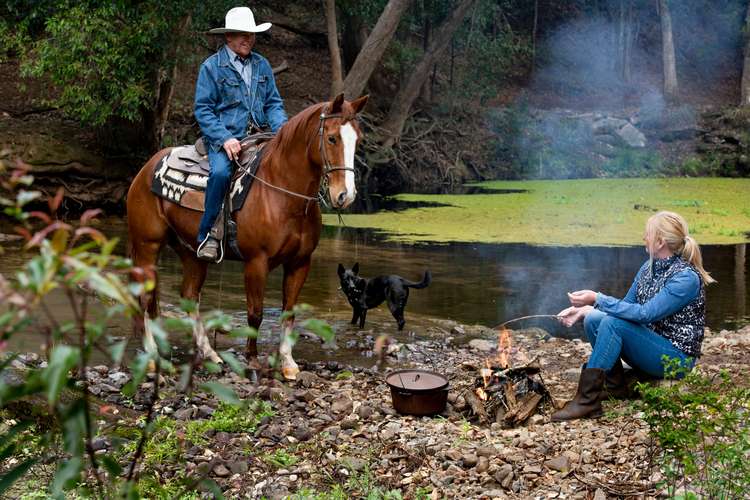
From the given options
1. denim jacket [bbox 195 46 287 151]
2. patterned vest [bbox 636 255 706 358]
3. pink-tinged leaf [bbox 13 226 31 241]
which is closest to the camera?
pink-tinged leaf [bbox 13 226 31 241]

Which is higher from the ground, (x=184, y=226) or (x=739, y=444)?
(x=184, y=226)

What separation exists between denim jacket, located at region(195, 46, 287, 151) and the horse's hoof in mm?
1712

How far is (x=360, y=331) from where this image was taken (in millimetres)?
7668

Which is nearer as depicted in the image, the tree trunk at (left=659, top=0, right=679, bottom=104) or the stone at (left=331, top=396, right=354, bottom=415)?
the stone at (left=331, top=396, right=354, bottom=415)

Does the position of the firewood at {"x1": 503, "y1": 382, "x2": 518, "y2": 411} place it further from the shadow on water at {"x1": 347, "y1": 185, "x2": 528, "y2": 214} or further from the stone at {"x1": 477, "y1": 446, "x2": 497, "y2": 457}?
the shadow on water at {"x1": 347, "y1": 185, "x2": 528, "y2": 214}

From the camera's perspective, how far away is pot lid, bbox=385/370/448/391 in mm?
4988

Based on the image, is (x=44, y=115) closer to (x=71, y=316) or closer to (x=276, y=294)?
(x=276, y=294)

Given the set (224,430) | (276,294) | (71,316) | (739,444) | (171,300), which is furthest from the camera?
(276,294)

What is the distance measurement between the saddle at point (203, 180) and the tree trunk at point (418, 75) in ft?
46.5

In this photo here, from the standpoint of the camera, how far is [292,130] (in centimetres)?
586

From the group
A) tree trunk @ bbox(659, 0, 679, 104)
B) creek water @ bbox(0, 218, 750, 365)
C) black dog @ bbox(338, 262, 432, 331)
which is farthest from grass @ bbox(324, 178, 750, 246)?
tree trunk @ bbox(659, 0, 679, 104)

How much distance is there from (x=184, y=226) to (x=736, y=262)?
8.57m

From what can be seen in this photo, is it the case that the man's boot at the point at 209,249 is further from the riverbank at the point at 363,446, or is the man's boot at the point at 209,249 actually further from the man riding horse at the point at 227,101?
the riverbank at the point at 363,446

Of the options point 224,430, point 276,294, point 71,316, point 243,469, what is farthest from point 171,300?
point 243,469
